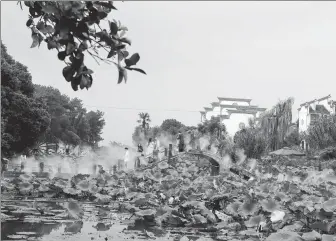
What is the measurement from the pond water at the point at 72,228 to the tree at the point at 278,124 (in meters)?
27.9

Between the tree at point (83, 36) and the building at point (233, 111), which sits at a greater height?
the building at point (233, 111)

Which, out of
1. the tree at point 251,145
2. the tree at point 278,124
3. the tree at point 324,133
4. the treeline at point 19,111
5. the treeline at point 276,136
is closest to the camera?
the treeline at point 19,111

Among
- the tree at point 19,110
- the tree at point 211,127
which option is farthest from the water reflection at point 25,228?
the tree at point 211,127

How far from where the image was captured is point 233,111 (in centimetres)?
6141

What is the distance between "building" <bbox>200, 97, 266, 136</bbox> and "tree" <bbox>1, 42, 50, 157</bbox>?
37.6 m

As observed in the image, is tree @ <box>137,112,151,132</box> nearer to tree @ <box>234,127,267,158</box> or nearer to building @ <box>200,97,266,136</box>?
building @ <box>200,97,266,136</box>

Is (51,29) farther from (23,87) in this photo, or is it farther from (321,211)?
(23,87)

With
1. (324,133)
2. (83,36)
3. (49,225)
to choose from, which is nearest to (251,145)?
(324,133)

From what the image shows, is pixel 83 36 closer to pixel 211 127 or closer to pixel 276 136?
pixel 276 136

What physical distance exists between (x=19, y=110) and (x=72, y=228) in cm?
1754

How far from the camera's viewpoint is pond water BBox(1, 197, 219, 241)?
4.02m

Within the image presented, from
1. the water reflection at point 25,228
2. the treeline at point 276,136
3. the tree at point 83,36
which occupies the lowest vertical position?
the water reflection at point 25,228

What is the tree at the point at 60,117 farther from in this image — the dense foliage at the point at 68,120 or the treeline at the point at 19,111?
the treeline at the point at 19,111

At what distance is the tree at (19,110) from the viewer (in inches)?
795
